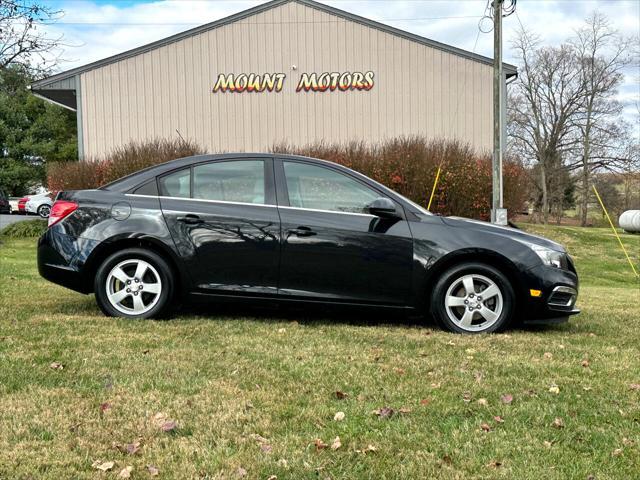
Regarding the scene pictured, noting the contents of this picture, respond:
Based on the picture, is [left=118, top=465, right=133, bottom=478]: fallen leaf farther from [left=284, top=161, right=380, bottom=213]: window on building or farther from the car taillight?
the car taillight

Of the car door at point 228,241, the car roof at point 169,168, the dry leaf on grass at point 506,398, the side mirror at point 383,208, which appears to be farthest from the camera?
the car roof at point 169,168

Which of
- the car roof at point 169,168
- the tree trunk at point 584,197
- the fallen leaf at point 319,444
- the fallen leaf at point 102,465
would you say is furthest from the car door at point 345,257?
the tree trunk at point 584,197

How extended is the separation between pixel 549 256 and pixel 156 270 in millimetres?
3424

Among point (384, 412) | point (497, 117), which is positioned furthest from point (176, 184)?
point (497, 117)

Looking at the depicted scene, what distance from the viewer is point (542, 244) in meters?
5.32

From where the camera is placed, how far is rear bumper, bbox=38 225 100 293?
5.24 m

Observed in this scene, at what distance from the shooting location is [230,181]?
543cm

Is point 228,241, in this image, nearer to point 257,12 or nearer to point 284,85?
point 284,85

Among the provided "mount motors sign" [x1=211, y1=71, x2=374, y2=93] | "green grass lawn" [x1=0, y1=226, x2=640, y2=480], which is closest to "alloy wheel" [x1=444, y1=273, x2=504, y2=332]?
"green grass lawn" [x1=0, y1=226, x2=640, y2=480]

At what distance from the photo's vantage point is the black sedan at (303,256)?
5.16 meters

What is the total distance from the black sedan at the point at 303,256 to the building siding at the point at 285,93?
16.8 metres

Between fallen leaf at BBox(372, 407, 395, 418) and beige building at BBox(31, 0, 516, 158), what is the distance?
62.3 ft

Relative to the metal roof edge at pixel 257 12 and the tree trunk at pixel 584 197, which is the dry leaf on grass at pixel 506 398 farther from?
the tree trunk at pixel 584 197

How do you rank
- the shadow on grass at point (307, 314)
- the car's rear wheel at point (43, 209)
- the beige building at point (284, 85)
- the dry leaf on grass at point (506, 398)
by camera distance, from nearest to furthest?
the dry leaf on grass at point (506, 398) < the shadow on grass at point (307, 314) < the beige building at point (284, 85) < the car's rear wheel at point (43, 209)
